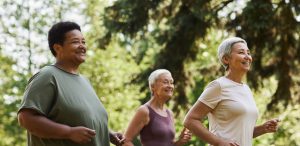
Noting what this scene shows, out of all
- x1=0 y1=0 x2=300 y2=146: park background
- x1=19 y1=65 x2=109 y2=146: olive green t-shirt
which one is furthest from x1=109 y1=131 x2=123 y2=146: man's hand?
x1=0 y1=0 x2=300 y2=146: park background

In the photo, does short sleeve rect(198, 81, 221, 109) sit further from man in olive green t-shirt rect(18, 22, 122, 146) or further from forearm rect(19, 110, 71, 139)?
forearm rect(19, 110, 71, 139)

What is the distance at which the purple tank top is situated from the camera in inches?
206

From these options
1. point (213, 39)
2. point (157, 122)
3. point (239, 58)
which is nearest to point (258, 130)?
point (239, 58)

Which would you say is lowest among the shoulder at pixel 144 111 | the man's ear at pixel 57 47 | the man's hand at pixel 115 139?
the shoulder at pixel 144 111

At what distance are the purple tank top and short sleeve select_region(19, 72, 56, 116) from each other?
2.05m

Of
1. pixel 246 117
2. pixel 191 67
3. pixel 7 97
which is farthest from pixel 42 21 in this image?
pixel 246 117

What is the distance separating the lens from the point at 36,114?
320 centimetres

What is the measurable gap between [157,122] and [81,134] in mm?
2268

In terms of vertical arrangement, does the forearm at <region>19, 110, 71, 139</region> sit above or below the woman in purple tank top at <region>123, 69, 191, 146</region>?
above

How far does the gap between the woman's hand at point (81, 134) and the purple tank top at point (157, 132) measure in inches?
84.6

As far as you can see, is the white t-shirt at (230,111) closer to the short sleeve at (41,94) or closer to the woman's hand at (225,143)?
the woman's hand at (225,143)

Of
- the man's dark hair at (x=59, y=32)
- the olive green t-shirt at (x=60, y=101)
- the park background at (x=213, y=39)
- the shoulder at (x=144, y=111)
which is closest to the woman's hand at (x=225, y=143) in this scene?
the olive green t-shirt at (x=60, y=101)

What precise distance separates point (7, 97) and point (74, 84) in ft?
54.2

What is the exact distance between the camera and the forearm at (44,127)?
3146 millimetres
